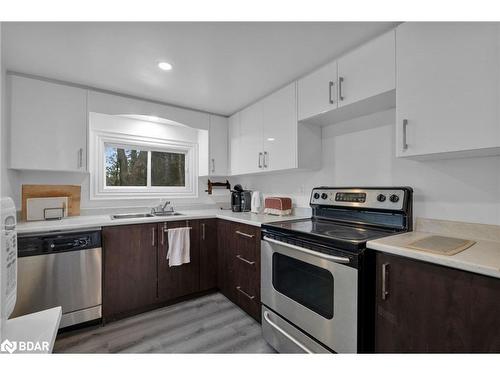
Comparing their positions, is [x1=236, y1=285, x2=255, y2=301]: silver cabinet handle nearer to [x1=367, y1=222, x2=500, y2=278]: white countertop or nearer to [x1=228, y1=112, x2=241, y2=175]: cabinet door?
[x1=367, y1=222, x2=500, y2=278]: white countertop

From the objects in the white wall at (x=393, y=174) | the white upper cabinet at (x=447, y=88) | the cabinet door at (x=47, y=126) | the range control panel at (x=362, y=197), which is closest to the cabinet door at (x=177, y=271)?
the cabinet door at (x=47, y=126)

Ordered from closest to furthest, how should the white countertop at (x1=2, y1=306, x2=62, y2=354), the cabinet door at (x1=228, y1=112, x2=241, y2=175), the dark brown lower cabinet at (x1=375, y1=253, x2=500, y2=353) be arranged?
the white countertop at (x1=2, y1=306, x2=62, y2=354) → the dark brown lower cabinet at (x1=375, y1=253, x2=500, y2=353) → the cabinet door at (x1=228, y1=112, x2=241, y2=175)

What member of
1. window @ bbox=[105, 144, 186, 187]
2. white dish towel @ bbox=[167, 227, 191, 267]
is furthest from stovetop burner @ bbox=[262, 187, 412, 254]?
window @ bbox=[105, 144, 186, 187]

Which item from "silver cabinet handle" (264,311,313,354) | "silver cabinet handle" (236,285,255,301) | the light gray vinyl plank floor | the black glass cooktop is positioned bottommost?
the light gray vinyl plank floor

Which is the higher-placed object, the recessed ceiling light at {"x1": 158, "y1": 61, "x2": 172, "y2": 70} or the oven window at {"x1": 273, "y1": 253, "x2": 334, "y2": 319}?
the recessed ceiling light at {"x1": 158, "y1": 61, "x2": 172, "y2": 70}

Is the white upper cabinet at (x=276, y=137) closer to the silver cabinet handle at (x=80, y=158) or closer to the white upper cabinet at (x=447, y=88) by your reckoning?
→ the white upper cabinet at (x=447, y=88)

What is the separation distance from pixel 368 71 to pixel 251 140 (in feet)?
4.34

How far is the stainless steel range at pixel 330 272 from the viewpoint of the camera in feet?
3.84

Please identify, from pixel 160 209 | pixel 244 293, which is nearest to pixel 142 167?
pixel 160 209

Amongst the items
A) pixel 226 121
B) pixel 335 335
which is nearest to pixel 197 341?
pixel 335 335

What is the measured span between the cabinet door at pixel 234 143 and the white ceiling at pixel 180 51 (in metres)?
0.65

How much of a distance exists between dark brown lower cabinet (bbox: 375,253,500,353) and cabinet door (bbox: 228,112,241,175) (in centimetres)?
195

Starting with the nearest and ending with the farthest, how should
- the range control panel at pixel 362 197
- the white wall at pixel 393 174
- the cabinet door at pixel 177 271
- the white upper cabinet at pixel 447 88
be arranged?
the white upper cabinet at pixel 447 88
the white wall at pixel 393 174
the range control panel at pixel 362 197
the cabinet door at pixel 177 271

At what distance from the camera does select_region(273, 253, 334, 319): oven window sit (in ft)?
4.31
